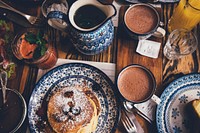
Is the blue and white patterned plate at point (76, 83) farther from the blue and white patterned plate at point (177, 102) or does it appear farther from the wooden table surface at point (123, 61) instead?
the blue and white patterned plate at point (177, 102)

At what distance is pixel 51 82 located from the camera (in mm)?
1416

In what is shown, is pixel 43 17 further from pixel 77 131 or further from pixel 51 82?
pixel 77 131

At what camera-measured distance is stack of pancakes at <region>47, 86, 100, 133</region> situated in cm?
131

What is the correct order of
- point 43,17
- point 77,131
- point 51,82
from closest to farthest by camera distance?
1. point 77,131
2. point 51,82
3. point 43,17

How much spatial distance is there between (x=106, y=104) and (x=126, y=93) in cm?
10

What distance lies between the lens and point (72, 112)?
1.32 metres

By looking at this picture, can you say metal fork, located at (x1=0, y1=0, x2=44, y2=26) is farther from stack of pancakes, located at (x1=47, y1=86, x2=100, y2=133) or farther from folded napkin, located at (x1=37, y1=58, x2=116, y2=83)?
stack of pancakes, located at (x1=47, y1=86, x2=100, y2=133)

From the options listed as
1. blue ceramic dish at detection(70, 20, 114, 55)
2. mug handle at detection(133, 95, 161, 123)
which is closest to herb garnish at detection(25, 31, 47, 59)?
blue ceramic dish at detection(70, 20, 114, 55)

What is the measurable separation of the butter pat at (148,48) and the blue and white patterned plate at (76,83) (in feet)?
0.63

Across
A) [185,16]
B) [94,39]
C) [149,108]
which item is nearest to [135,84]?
[149,108]

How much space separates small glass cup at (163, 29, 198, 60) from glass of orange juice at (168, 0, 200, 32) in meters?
0.03

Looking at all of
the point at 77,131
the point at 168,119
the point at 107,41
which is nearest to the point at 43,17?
the point at 107,41

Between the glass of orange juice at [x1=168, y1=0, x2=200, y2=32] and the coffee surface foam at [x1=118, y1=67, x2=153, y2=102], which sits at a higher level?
the glass of orange juice at [x1=168, y1=0, x2=200, y2=32]

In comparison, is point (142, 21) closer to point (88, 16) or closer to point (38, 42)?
point (88, 16)
